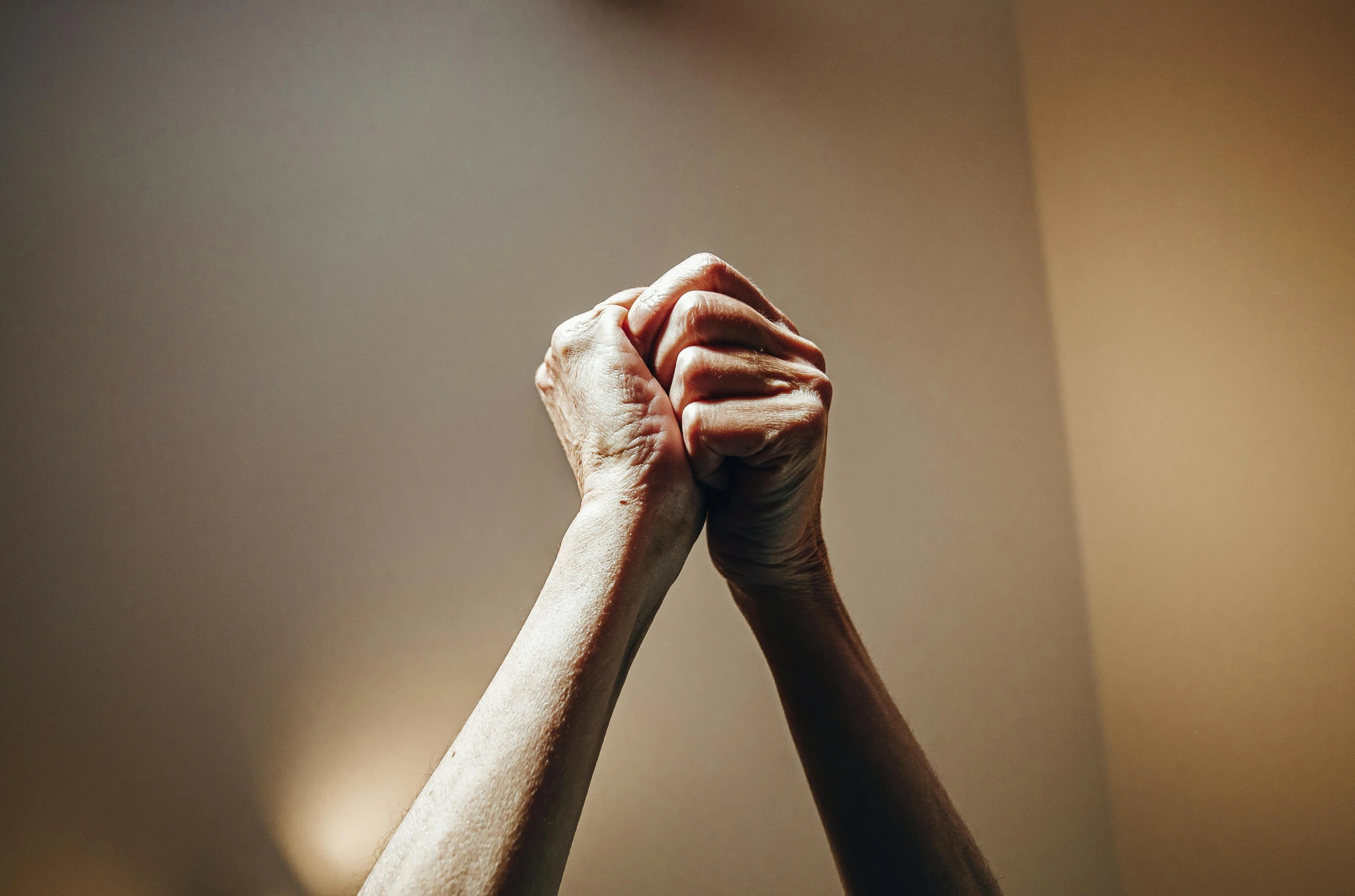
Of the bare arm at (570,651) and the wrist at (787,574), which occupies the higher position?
the bare arm at (570,651)

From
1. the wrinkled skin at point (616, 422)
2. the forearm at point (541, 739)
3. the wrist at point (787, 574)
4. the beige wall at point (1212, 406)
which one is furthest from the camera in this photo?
the beige wall at point (1212, 406)

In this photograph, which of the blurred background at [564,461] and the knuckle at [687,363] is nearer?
the knuckle at [687,363]

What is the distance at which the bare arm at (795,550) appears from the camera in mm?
612

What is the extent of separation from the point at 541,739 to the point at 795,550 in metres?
0.38

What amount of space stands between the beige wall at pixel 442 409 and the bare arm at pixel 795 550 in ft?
2.56

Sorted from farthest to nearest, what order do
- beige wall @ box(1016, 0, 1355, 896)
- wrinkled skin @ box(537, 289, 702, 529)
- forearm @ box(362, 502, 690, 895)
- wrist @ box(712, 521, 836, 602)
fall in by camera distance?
beige wall @ box(1016, 0, 1355, 896)
wrist @ box(712, 521, 836, 602)
wrinkled skin @ box(537, 289, 702, 529)
forearm @ box(362, 502, 690, 895)

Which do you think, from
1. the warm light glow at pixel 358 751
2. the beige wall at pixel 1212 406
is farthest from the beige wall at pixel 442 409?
the beige wall at pixel 1212 406

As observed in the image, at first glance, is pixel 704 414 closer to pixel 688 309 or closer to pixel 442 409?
pixel 688 309

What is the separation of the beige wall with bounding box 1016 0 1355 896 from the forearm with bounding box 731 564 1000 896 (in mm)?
1086

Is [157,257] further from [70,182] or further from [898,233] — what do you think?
[898,233]

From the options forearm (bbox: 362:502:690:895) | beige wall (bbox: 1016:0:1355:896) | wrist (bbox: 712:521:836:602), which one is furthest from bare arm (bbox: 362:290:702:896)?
beige wall (bbox: 1016:0:1355:896)

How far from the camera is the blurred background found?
1.23 metres

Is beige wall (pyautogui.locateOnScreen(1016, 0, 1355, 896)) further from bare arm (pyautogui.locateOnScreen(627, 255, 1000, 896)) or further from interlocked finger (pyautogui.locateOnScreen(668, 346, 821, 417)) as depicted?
interlocked finger (pyautogui.locateOnScreen(668, 346, 821, 417))

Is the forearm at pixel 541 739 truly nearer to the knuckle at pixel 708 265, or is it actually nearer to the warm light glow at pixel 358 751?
the knuckle at pixel 708 265
